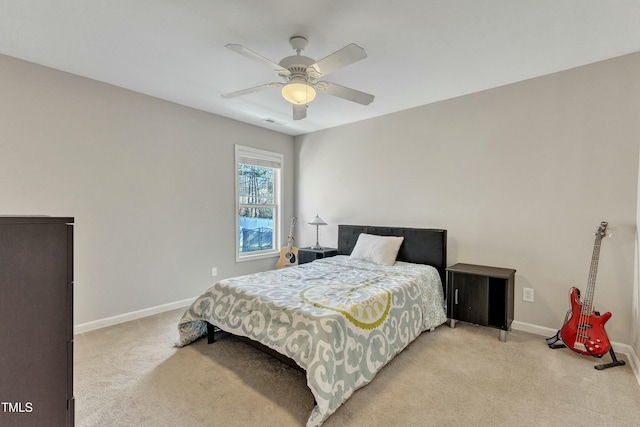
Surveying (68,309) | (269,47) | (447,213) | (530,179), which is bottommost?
(68,309)

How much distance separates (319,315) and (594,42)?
290 cm

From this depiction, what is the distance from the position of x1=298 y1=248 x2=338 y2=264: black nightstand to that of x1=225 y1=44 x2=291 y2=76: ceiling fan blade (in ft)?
8.63

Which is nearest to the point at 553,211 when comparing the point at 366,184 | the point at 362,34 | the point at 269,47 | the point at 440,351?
the point at 440,351

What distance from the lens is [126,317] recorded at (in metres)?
3.24

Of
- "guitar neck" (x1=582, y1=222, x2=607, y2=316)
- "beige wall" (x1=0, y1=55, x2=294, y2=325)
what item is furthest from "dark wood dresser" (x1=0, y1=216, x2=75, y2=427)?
"guitar neck" (x1=582, y1=222, x2=607, y2=316)

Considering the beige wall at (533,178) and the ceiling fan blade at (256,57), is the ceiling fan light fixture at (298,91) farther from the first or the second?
the beige wall at (533,178)

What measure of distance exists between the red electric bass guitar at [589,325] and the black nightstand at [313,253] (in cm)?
266

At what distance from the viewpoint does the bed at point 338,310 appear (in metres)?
1.82

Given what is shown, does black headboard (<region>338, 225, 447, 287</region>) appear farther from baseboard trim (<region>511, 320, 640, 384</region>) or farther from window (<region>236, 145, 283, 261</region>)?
window (<region>236, 145, 283, 261</region>)

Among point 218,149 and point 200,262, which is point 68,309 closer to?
point 200,262

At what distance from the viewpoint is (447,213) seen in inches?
138

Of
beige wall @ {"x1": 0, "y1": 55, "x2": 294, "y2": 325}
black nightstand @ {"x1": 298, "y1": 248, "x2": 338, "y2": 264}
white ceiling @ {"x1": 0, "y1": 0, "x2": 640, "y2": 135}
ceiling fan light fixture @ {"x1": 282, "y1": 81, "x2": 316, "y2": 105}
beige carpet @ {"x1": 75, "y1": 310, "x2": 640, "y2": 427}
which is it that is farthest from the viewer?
black nightstand @ {"x1": 298, "y1": 248, "x2": 338, "y2": 264}

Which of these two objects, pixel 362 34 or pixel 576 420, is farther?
pixel 362 34

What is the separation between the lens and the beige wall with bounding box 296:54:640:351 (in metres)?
2.53
